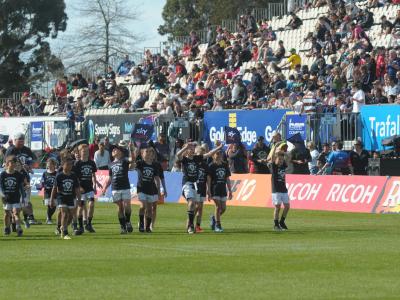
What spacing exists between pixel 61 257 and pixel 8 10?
242 feet

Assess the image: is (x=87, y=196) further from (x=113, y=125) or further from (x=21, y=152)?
(x=113, y=125)

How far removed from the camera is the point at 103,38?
87.8 metres

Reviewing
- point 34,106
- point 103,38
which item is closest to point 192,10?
point 103,38

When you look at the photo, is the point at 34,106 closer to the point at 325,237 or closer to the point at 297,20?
the point at 297,20

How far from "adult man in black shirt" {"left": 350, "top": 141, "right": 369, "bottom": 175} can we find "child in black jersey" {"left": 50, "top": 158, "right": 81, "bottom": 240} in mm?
12560

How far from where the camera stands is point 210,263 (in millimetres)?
19703

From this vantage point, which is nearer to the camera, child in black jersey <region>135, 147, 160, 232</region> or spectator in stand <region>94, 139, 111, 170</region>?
child in black jersey <region>135, 147, 160, 232</region>

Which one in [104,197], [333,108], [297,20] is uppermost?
[297,20]

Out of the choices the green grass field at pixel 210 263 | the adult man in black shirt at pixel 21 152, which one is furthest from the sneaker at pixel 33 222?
the green grass field at pixel 210 263

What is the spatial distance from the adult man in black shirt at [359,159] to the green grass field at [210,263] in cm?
656

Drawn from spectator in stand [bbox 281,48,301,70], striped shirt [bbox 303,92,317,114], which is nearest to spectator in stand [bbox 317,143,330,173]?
striped shirt [bbox 303,92,317,114]

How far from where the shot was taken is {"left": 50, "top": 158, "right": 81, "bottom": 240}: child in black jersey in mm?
26109

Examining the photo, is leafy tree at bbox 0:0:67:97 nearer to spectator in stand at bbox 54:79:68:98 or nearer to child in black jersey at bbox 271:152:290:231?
spectator in stand at bbox 54:79:68:98

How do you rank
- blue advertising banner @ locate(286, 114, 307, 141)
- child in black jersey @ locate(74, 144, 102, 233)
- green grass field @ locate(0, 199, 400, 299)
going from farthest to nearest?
blue advertising banner @ locate(286, 114, 307, 141) < child in black jersey @ locate(74, 144, 102, 233) < green grass field @ locate(0, 199, 400, 299)
